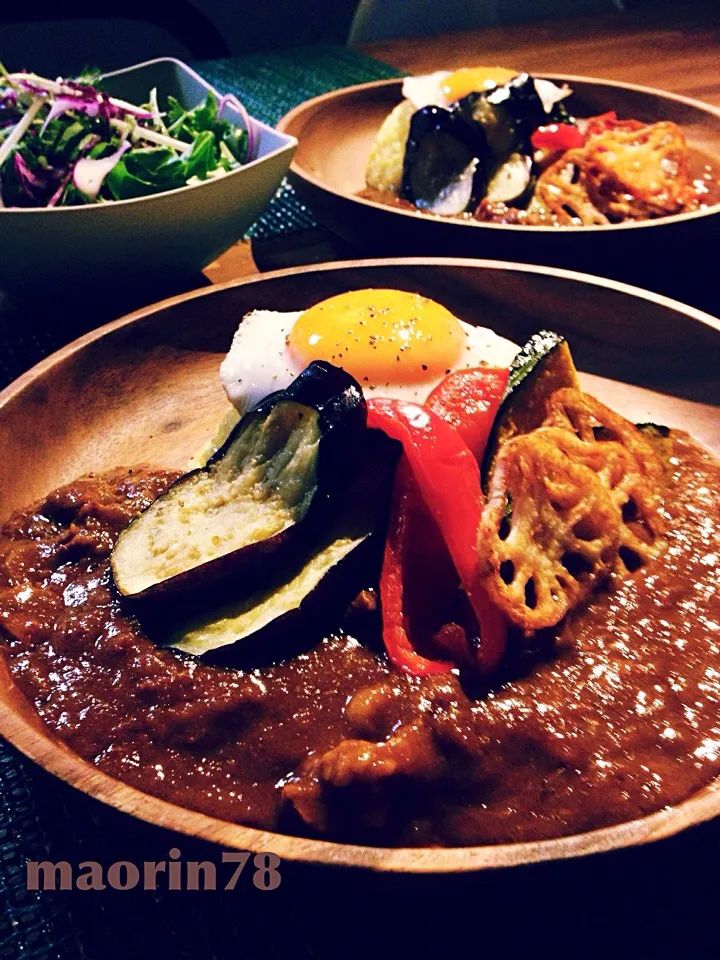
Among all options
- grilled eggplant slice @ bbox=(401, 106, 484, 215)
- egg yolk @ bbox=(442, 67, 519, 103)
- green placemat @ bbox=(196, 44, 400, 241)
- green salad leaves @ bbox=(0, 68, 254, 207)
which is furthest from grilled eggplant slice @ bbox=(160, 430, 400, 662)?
green placemat @ bbox=(196, 44, 400, 241)

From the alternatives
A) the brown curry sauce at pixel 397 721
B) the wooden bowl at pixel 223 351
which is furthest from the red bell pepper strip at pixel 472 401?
the wooden bowl at pixel 223 351

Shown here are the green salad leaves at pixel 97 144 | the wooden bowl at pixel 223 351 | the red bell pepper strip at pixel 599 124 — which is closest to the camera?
the wooden bowl at pixel 223 351

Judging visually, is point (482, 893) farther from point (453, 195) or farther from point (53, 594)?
point (453, 195)

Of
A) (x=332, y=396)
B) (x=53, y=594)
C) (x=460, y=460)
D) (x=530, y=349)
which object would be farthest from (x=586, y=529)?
(x=53, y=594)

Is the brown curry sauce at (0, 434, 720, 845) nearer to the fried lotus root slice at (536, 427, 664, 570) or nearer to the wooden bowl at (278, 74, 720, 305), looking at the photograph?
the fried lotus root slice at (536, 427, 664, 570)

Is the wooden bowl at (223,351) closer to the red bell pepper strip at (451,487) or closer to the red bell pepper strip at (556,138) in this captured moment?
the red bell pepper strip at (451,487)
